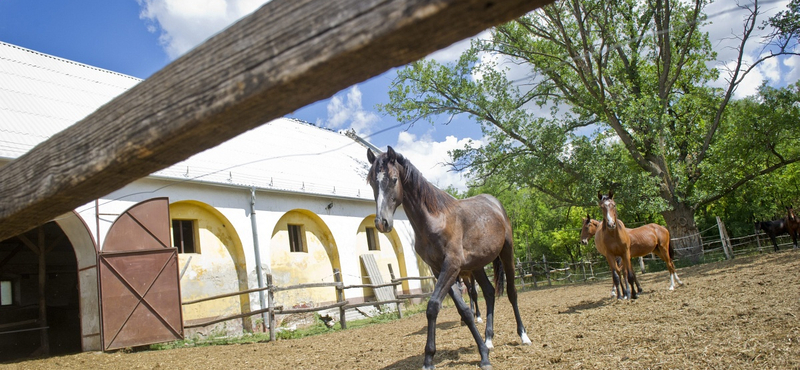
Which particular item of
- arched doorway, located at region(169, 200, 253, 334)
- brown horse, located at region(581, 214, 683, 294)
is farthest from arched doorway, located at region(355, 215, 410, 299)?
brown horse, located at region(581, 214, 683, 294)

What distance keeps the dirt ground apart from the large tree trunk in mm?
10335

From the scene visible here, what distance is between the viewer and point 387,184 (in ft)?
15.0

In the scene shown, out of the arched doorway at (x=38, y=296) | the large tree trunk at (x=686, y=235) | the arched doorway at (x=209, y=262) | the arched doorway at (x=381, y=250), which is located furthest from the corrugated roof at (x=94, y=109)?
the large tree trunk at (x=686, y=235)

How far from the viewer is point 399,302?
13875 mm

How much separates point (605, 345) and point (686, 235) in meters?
16.2

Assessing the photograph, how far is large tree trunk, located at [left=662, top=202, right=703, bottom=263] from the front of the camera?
718 inches

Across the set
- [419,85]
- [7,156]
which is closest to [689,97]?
[419,85]

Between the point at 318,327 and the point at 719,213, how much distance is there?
31857mm

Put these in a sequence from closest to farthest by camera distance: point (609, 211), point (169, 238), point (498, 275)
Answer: point (498, 275) < point (609, 211) < point (169, 238)

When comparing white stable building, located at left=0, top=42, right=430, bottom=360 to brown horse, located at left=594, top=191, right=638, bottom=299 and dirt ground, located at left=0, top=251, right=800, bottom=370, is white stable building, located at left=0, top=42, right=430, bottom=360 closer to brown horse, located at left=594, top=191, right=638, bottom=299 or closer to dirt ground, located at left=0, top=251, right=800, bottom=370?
dirt ground, located at left=0, top=251, right=800, bottom=370

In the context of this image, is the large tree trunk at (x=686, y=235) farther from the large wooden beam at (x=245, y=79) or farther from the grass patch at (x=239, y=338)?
the large wooden beam at (x=245, y=79)

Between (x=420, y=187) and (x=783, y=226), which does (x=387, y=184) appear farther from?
(x=783, y=226)

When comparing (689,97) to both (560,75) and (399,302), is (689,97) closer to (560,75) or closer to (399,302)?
(560,75)

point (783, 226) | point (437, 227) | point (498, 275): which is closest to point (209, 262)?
point (498, 275)
